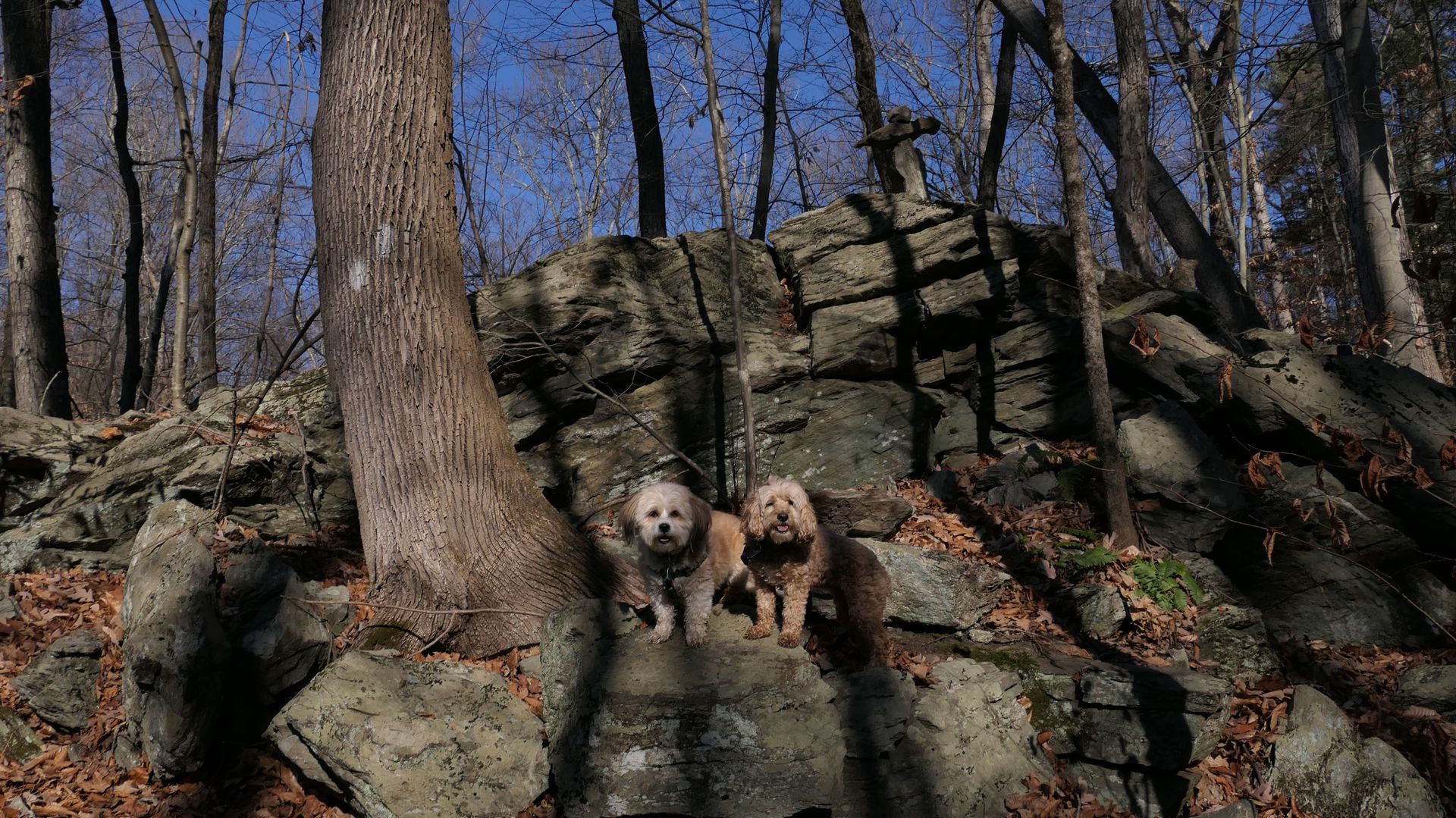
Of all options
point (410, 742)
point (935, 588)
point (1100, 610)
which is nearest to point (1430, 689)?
point (1100, 610)

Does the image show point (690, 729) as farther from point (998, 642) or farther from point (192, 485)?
point (192, 485)

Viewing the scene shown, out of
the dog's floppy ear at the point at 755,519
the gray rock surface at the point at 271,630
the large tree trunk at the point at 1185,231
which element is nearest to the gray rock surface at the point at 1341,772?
the dog's floppy ear at the point at 755,519

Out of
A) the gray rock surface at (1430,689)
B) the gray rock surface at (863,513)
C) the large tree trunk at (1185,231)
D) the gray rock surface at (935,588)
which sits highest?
the large tree trunk at (1185,231)

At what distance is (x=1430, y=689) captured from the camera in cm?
578

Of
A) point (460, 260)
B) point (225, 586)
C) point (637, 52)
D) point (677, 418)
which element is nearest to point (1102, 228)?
point (637, 52)

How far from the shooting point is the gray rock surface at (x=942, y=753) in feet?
16.0

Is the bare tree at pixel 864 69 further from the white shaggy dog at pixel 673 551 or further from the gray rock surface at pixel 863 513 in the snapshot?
the white shaggy dog at pixel 673 551

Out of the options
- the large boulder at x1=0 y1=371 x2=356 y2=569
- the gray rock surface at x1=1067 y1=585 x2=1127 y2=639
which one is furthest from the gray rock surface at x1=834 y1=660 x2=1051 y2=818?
the large boulder at x1=0 y1=371 x2=356 y2=569

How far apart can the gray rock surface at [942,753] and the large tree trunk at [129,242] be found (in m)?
12.0

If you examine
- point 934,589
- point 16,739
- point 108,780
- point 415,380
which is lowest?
point 108,780

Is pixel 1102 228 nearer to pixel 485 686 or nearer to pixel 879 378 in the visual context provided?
pixel 879 378

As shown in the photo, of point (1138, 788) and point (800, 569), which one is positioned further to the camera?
point (800, 569)

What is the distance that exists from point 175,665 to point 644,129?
420 inches

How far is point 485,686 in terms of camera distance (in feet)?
17.7
